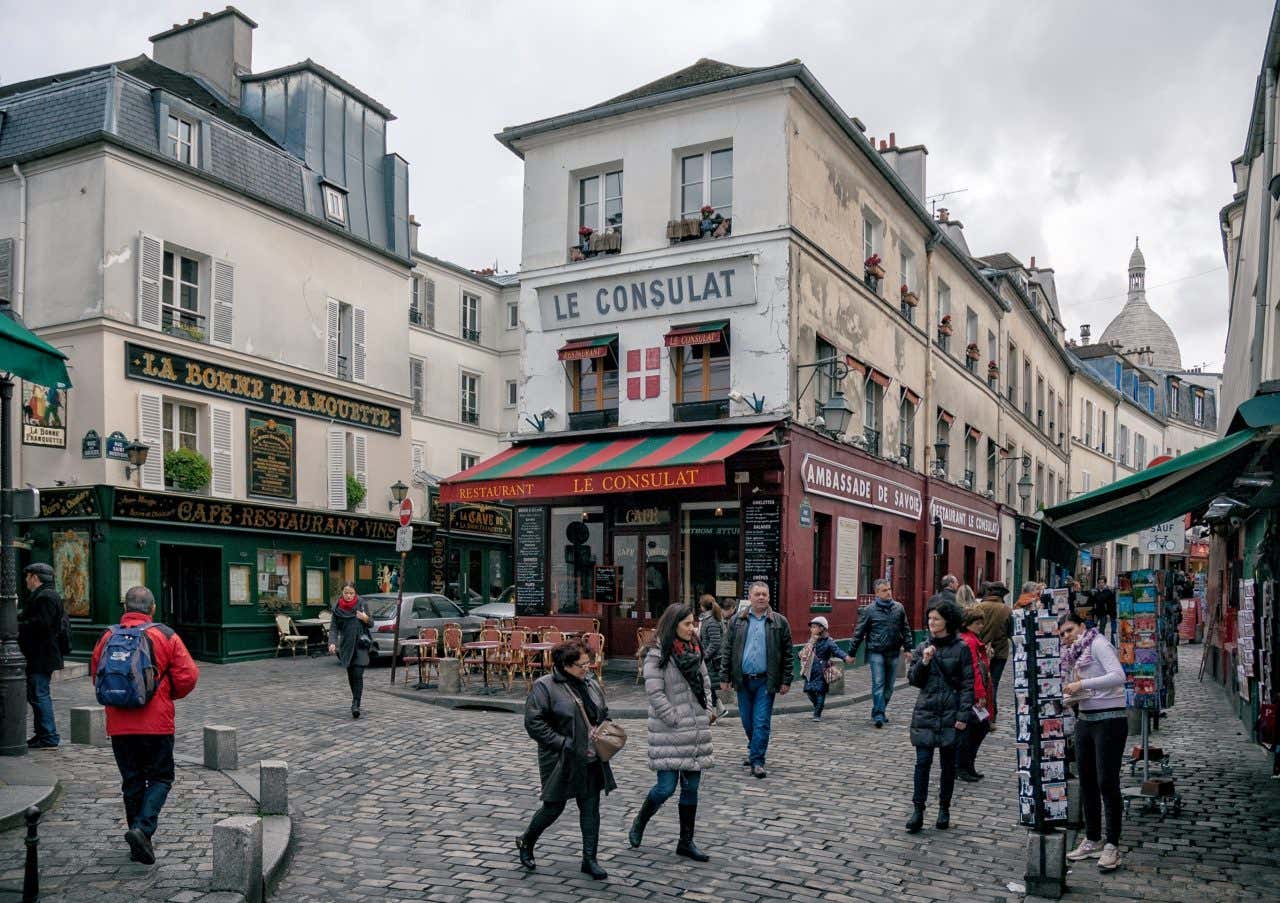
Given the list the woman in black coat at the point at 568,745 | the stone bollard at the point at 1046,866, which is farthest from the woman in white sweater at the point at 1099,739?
the woman in black coat at the point at 568,745

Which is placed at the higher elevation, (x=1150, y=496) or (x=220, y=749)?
(x=1150, y=496)

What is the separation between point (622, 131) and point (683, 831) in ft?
47.4

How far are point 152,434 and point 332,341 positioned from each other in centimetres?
532

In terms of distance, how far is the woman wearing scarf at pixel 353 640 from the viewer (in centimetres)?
1311

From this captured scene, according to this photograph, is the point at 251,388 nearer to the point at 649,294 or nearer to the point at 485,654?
the point at 649,294

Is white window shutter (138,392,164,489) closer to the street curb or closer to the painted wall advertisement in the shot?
the painted wall advertisement

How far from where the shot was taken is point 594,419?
758 inches

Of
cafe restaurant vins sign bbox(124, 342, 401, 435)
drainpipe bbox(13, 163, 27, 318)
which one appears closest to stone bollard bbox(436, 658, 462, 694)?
cafe restaurant vins sign bbox(124, 342, 401, 435)

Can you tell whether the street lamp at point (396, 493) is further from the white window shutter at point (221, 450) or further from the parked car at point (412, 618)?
the white window shutter at point (221, 450)

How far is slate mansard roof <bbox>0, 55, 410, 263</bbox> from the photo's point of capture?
20.1 m

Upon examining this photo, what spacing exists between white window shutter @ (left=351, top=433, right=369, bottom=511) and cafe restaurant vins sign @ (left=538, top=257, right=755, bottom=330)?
24.5ft

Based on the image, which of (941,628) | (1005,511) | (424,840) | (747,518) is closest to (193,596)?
(747,518)

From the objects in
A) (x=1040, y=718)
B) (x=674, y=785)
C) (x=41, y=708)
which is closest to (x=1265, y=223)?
(x=1040, y=718)

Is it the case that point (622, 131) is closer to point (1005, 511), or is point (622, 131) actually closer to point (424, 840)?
point (424, 840)
